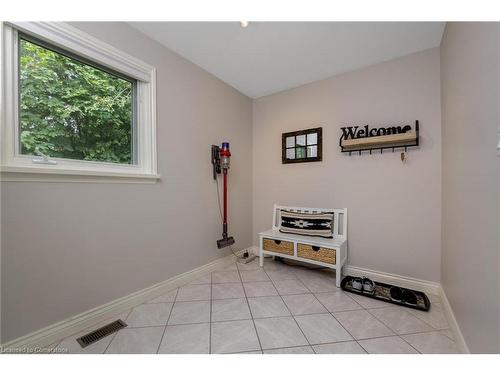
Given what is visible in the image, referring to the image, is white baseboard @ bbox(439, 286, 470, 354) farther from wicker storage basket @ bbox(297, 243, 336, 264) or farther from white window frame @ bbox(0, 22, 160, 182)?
white window frame @ bbox(0, 22, 160, 182)

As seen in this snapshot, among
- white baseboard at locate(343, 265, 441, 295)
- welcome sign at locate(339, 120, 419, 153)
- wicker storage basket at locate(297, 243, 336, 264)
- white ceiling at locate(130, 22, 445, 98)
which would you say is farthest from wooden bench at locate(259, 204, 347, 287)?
white ceiling at locate(130, 22, 445, 98)

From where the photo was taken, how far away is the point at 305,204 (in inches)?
97.5

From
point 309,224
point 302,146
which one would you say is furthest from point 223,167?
point 309,224

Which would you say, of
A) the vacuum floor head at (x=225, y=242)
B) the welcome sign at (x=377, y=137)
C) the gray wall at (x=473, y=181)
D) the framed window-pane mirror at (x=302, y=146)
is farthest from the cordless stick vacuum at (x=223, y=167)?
the gray wall at (x=473, y=181)

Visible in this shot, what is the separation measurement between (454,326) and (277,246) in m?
1.46

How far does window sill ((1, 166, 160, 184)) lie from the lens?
107 centimetres

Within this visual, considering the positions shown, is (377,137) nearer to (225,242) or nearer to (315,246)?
(315,246)

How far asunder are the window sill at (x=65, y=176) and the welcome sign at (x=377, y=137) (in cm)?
197

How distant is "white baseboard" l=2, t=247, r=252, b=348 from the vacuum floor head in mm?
350

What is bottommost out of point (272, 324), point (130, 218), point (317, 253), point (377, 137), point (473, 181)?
point (272, 324)

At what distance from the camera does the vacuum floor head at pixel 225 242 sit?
2293mm

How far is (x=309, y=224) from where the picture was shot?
2246mm

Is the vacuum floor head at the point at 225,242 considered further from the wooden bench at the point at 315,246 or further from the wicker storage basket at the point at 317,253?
the wicker storage basket at the point at 317,253
